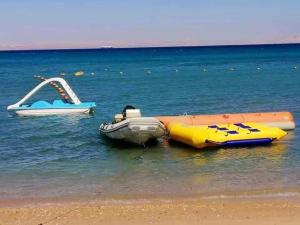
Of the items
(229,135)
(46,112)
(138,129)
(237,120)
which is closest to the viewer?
(229,135)

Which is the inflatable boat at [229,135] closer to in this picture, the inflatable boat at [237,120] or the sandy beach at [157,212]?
the inflatable boat at [237,120]

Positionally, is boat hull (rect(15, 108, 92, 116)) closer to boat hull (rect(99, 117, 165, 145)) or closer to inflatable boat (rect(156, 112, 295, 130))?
inflatable boat (rect(156, 112, 295, 130))

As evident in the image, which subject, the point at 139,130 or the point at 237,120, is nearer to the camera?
the point at 139,130

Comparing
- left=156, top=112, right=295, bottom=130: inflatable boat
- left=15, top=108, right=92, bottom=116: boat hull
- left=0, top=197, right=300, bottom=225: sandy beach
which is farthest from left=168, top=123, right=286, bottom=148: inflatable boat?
left=15, top=108, right=92, bottom=116: boat hull

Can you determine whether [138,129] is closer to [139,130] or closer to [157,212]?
[139,130]

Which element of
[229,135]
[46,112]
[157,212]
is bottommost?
[46,112]

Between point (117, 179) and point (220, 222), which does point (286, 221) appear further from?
point (117, 179)

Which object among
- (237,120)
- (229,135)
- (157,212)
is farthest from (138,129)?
(157,212)

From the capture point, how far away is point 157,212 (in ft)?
40.5

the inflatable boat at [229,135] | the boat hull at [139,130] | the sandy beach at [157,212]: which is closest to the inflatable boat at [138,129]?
the boat hull at [139,130]

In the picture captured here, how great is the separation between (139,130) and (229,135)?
2.99 meters

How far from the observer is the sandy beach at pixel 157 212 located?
38.1 ft

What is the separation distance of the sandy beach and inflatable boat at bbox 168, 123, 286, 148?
5.93 metres

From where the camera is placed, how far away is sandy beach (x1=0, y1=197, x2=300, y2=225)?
11.6 meters
